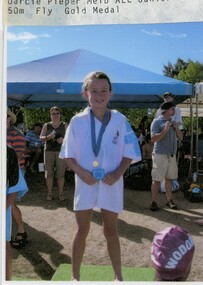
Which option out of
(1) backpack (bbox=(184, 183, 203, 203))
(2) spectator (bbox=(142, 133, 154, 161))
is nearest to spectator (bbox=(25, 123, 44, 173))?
(2) spectator (bbox=(142, 133, 154, 161))

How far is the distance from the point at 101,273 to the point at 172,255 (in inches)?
62.2

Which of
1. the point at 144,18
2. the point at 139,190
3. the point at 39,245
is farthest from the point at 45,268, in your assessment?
the point at 139,190

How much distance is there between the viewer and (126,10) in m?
2.39

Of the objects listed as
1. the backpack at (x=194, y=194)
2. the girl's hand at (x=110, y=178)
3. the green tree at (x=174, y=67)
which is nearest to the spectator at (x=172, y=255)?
the girl's hand at (x=110, y=178)

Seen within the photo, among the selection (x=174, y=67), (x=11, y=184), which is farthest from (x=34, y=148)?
(x=174, y=67)

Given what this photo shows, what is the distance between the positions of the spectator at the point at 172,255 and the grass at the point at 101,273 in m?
1.39

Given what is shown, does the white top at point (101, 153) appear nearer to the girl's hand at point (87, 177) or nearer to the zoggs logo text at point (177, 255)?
the girl's hand at point (87, 177)

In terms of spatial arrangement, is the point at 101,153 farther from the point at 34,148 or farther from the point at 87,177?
the point at 34,148

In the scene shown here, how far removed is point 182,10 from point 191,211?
121 inches

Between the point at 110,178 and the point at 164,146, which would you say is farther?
the point at 164,146

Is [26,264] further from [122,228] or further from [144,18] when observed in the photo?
[144,18]

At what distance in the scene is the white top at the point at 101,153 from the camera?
2.51 metres

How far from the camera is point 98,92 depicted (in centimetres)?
253

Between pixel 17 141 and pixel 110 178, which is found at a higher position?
pixel 17 141
